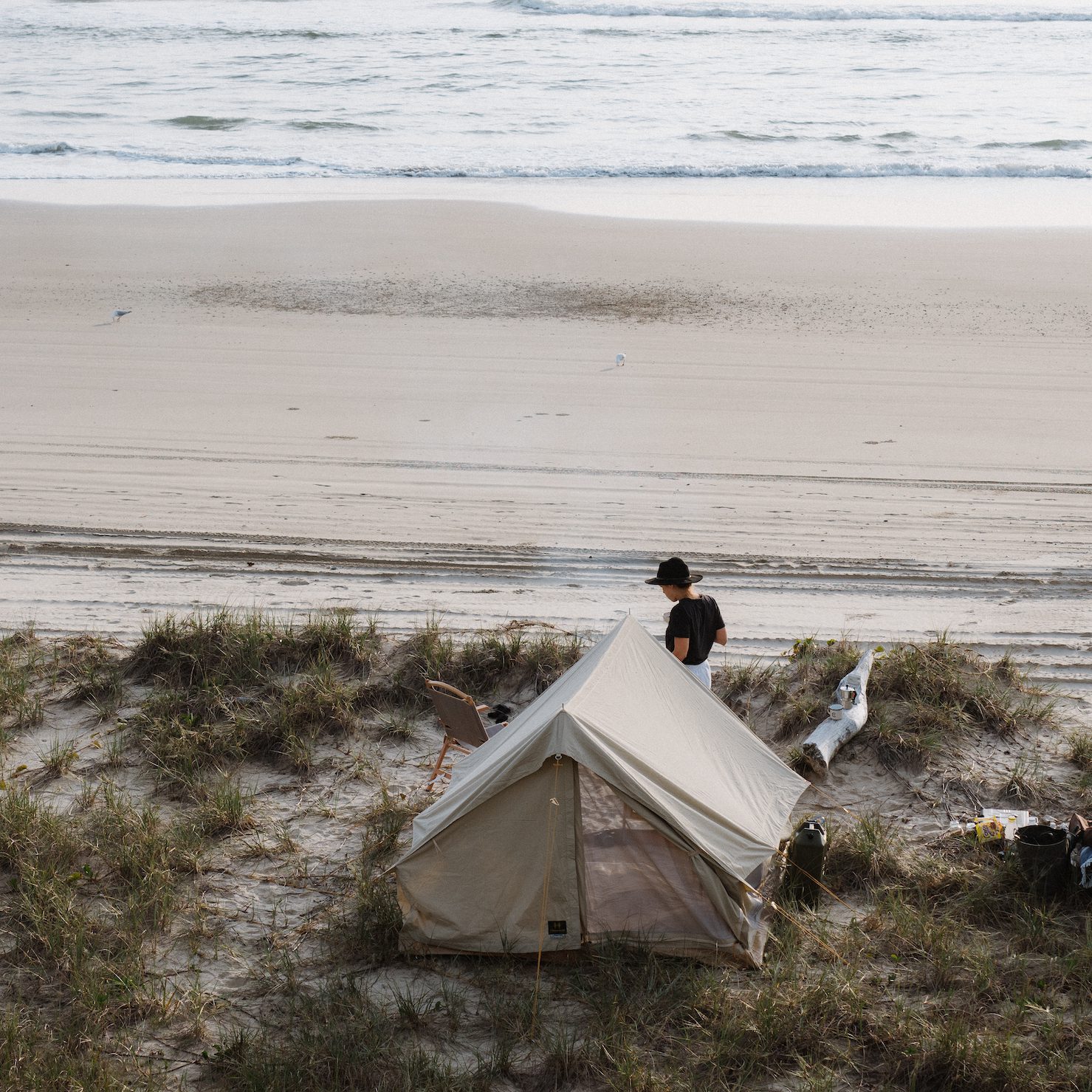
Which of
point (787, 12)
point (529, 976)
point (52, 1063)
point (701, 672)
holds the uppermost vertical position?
point (787, 12)

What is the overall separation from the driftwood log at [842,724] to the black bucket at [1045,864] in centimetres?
140

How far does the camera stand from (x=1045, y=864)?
19.1ft

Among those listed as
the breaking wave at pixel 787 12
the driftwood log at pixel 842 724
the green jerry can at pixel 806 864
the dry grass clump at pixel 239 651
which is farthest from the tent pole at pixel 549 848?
the breaking wave at pixel 787 12

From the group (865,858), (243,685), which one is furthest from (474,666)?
Result: (865,858)

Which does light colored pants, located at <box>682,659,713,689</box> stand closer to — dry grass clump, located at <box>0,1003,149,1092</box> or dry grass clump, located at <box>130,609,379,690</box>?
dry grass clump, located at <box>130,609,379,690</box>

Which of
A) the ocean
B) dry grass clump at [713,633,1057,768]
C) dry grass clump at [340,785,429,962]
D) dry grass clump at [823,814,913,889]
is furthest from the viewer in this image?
the ocean

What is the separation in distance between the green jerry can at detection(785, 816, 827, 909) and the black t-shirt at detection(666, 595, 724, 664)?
4.75 feet

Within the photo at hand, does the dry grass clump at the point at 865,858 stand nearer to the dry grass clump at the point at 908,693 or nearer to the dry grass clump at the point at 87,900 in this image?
the dry grass clump at the point at 908,693

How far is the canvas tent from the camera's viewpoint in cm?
549

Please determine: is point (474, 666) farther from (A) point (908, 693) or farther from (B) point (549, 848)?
(A) point (908, 693)

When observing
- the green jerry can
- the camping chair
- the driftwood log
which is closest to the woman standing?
the driftwood log

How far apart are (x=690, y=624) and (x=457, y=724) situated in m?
1.53

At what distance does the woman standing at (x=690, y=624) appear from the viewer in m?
7.01

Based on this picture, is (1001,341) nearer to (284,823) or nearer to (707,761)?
(707,761)
